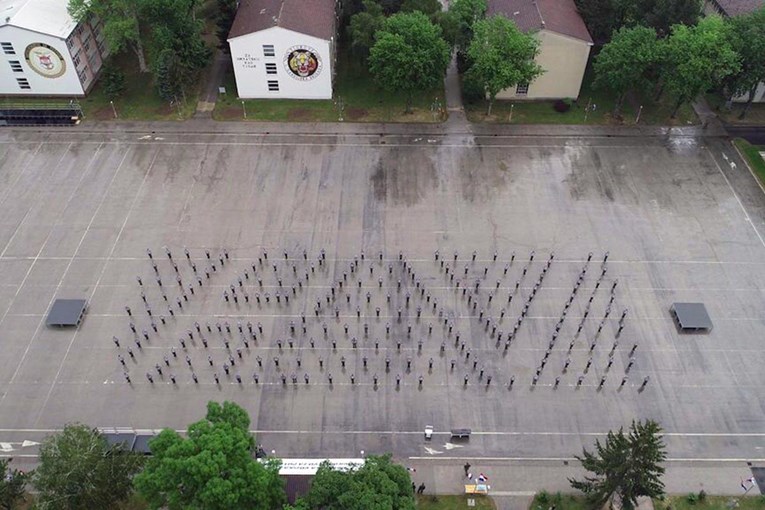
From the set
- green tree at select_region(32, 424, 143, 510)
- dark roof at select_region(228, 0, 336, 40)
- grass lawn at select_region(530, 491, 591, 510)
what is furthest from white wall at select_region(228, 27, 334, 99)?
grass lawn at select_region(530, 491, 591, 510)

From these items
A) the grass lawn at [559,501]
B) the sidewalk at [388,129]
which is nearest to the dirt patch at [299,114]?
the sidewalk at [388,129]

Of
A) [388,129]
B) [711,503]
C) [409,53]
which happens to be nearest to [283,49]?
[409,53]

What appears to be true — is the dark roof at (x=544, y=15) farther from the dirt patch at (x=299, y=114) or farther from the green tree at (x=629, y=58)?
the dirt patch at (x=299, y=114)

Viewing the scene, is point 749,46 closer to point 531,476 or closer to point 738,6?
point 738,6

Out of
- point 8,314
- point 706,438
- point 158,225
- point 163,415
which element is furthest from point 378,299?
point 8,314

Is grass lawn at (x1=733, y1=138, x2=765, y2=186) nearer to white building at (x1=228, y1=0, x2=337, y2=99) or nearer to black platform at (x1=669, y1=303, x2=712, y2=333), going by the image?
black platform at (x1=669, y1=303, x2=712, y2=333)

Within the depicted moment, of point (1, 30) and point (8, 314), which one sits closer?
point (8, 314)

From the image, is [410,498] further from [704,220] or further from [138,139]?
[138,139]
